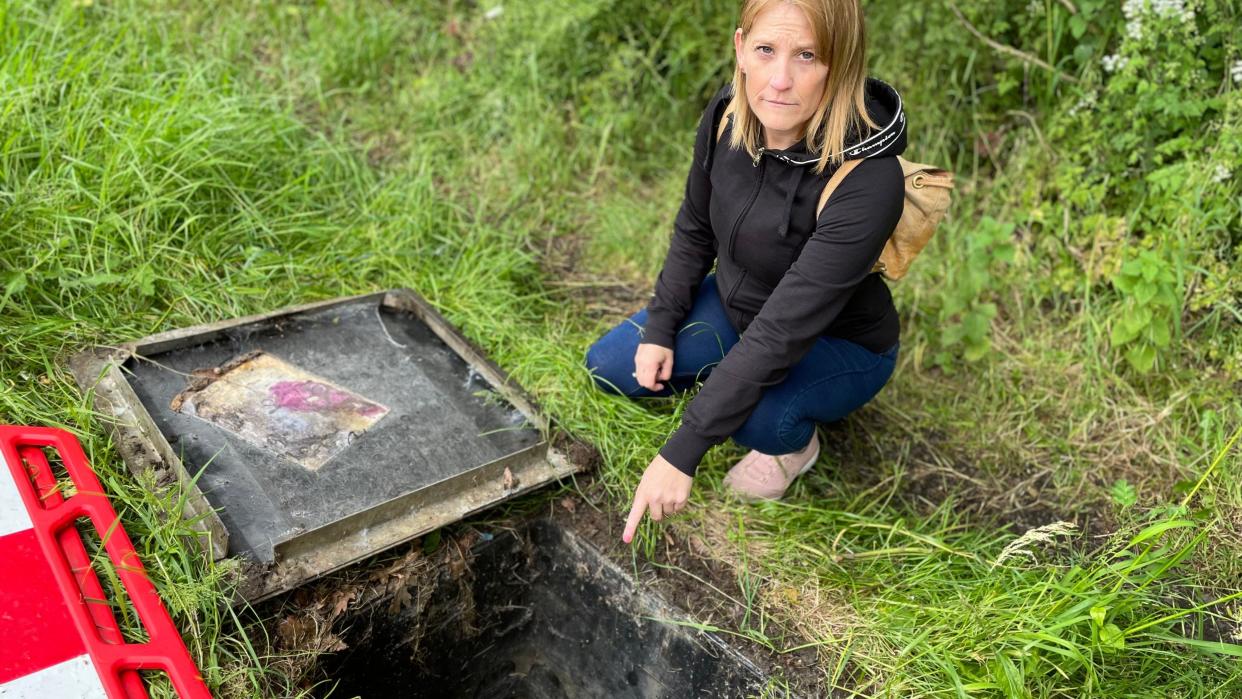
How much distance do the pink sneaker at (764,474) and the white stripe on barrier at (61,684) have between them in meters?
1.46

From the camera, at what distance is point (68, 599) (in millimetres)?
1696

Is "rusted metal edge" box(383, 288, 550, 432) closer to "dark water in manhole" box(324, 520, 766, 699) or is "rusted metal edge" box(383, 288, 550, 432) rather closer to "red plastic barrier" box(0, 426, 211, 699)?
"dark water in manhole" box(324, 520, 766, 699)

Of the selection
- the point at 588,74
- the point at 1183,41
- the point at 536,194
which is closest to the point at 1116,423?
the point at 1183,41

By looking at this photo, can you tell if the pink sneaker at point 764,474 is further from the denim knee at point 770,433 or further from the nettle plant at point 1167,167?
the nettle plant at point 1167,167

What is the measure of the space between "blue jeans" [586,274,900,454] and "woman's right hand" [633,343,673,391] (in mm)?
45

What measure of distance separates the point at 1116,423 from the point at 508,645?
1.88 meters

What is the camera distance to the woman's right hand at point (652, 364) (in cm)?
241

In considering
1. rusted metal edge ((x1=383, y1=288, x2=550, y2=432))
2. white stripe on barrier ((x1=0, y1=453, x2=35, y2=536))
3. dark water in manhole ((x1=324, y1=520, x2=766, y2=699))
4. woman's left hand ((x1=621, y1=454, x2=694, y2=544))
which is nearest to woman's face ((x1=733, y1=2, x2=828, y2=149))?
woman's left hand ((x1=621, y1=454, x2=694, y2=544))

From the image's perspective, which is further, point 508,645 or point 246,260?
point 246,260

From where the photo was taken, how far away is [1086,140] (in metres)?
3.06

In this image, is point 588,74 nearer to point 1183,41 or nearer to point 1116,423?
point 1183,41

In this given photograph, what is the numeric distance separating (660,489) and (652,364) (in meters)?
0.51

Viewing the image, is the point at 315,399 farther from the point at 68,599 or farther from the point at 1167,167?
the point at 1167,167

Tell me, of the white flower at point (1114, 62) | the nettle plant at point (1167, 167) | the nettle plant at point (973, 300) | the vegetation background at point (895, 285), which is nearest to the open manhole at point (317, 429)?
the vegetation background at point (895, 285)
